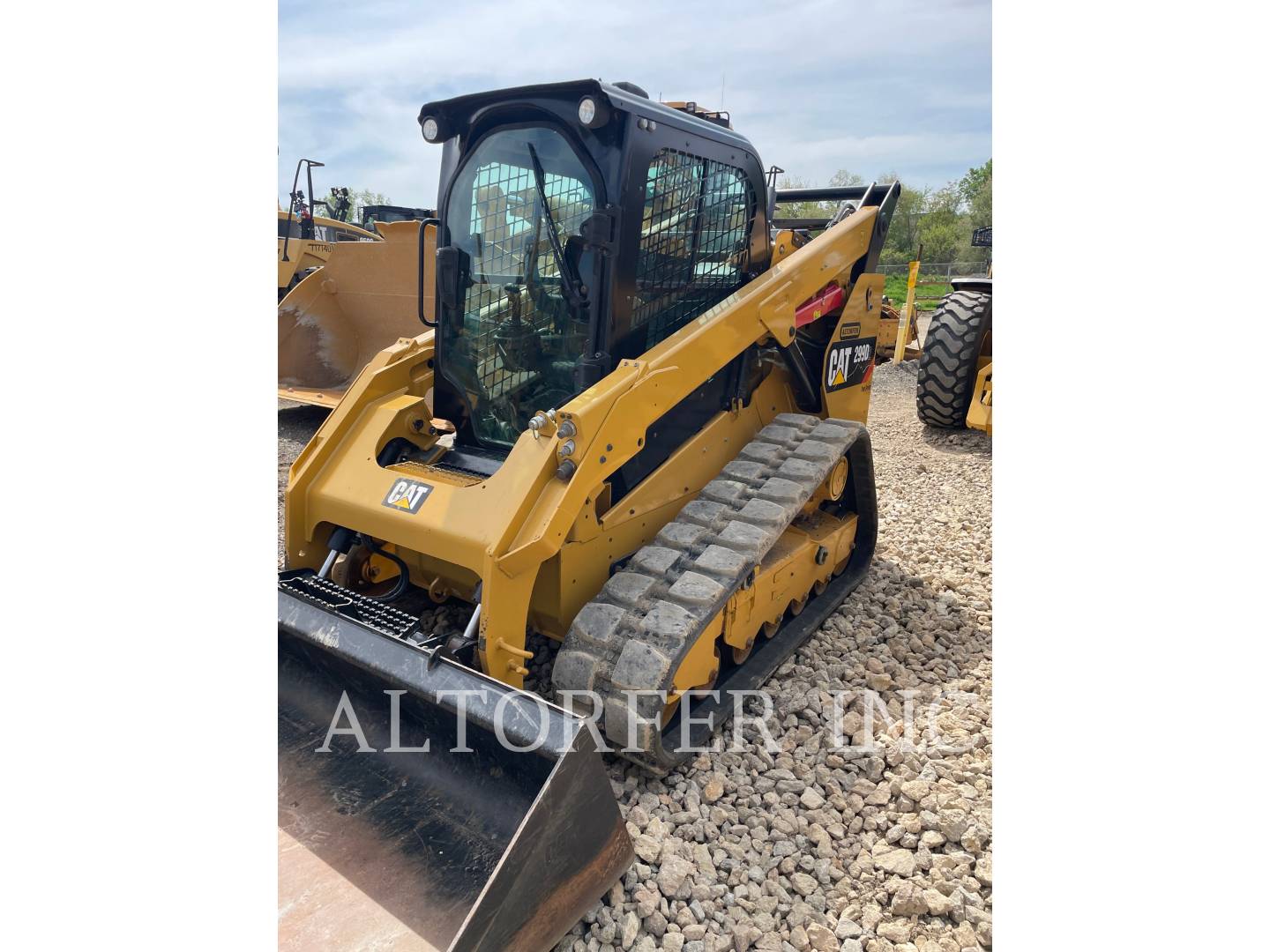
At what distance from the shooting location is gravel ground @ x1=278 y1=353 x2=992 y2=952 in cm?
217

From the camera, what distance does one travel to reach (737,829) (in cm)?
248

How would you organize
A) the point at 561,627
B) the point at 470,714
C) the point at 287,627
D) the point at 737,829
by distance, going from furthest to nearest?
the point at 561,627 < the point at 287,627 < the point at 737,829 < the point at 470,714

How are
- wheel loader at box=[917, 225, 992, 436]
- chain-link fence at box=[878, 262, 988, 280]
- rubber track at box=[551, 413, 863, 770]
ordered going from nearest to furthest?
1. rubber track at box=[551, 413, 863, 770]
2. wheel loader at box=[917, 225, 992, 436]
3. chain-link fence at box=[878, 262, 988, 280]

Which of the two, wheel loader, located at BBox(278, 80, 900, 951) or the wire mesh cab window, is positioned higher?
the wire mesh cab window

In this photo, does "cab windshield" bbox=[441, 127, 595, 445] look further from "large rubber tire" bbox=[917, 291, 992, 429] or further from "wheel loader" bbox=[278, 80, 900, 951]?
"large rubber tire" bbox=[917, 291, 992, 429]

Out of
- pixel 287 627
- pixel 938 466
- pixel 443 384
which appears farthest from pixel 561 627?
pixel 938 466

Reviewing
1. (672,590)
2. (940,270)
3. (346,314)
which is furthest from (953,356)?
(940,270)

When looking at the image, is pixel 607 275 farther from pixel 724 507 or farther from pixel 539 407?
pixel 724 507

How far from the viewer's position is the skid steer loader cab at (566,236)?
2.88m

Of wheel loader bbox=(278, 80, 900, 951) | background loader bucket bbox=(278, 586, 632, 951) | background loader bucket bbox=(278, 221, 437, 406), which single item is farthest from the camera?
background loader bucket bbox=(278, 221, 437, 406)

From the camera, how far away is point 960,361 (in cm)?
676

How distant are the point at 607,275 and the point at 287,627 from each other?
5.18 ft

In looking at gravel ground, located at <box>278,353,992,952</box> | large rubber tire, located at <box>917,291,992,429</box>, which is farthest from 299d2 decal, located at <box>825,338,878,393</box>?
large rubber tire, located at <box>917,291,992,429</box>

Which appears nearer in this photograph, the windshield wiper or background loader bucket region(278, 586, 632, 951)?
background loader bucket region(278, 586, 632, 951)
